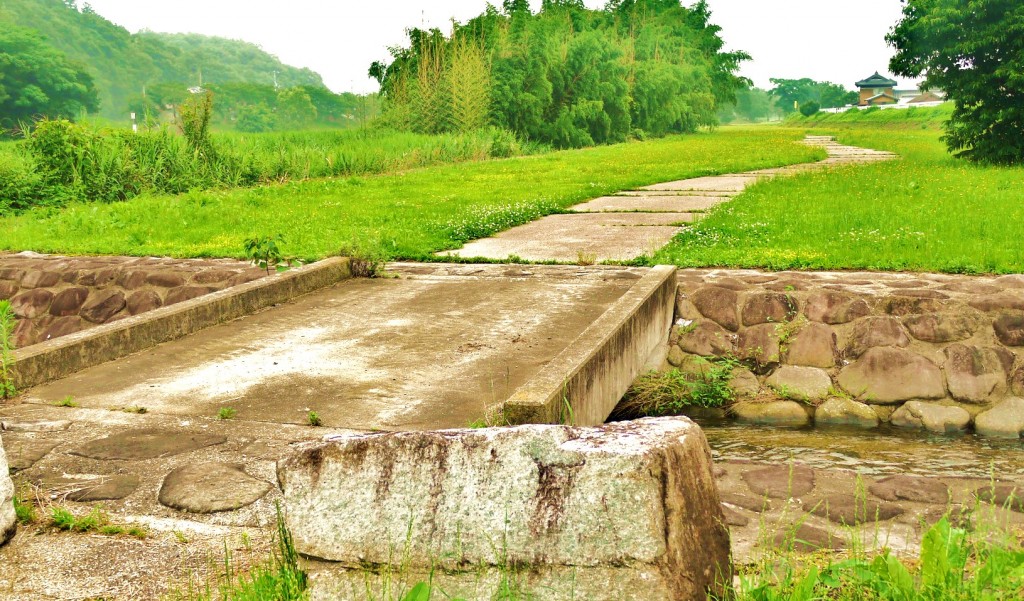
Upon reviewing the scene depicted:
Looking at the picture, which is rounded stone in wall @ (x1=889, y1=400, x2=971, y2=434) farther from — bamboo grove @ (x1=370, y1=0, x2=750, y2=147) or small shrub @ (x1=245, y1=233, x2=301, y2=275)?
bamboo grove @ (x1=370, y1=0, x2=750, y2=147)

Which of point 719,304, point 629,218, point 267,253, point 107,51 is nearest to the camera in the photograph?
point 719,304

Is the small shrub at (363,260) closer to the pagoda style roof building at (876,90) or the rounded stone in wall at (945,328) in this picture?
the rounded stone in wall at (945,328)

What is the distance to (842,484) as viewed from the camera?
4.69 meters

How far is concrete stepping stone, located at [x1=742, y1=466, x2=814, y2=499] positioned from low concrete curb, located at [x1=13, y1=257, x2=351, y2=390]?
358 centimetres

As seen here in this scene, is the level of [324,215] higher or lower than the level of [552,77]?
lower

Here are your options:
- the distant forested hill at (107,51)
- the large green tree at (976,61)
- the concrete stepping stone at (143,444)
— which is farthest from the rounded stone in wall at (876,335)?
the distant forested hill at (107,51)

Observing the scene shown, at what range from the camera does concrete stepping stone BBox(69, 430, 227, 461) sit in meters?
3.68

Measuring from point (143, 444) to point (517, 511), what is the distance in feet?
7.15

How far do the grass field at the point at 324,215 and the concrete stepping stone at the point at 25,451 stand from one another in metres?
4.36

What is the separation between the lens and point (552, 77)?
109 feet

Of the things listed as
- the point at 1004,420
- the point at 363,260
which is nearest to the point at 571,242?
the point at 363,260

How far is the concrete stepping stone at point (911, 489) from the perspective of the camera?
4414 millimetres

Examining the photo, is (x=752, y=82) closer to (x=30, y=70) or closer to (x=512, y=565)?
(x=30, y=70)

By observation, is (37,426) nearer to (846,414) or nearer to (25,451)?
(25,451)
